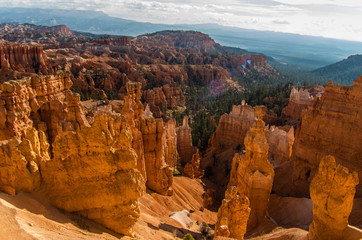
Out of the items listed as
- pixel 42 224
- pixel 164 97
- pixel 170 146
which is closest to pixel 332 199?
pixel 42 224

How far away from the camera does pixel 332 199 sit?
859 centimetres

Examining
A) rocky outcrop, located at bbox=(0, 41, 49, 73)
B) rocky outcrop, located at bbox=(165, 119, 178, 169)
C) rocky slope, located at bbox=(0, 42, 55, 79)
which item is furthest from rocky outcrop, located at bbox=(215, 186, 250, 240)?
rocky outcrop, located at bbox=(0, 41, 49, 73)

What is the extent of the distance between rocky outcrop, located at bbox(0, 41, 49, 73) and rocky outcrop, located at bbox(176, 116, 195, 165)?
3906 cm

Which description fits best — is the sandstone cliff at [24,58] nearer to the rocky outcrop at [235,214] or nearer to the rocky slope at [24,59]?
the rocky slope at [24,59]

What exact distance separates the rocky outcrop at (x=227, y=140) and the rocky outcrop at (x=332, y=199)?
787 inches

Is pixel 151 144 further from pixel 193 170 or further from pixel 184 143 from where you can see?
pixel 184 143

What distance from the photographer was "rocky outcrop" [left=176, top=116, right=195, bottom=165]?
3077 centimetres

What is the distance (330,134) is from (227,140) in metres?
16.3

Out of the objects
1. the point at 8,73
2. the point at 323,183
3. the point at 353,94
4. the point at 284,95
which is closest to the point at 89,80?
the point at 8,73

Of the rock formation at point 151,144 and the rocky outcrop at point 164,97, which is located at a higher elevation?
the rock formation at point 151,144

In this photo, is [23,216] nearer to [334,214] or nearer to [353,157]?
[334,214]

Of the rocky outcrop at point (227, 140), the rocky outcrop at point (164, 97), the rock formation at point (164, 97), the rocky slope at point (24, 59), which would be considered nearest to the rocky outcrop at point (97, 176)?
the rocky outcrop at point (227, 140)

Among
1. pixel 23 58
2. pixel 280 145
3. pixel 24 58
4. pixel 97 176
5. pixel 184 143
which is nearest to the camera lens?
pixel 97 176

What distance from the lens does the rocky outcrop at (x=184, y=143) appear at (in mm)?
30766
